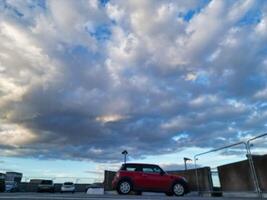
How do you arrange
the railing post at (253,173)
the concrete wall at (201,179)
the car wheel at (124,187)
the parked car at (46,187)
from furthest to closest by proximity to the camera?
the parked car at (46,187) → the concrete wall at (201,179) → the car wheel at (124,187) → the railing post at (253,173)

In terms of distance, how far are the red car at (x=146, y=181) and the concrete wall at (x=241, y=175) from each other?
1935 millimetres

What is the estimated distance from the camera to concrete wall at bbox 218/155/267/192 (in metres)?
11.0

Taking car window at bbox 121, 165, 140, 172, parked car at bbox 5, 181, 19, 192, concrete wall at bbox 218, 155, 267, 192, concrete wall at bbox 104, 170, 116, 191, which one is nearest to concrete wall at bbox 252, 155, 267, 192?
concrete wall at bbox 218, 155, 267, 192

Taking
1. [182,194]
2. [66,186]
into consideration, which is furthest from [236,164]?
[66,186]

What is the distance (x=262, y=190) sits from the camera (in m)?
10.8

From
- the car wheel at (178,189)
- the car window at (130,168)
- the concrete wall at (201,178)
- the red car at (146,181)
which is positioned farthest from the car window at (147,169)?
the concrete wall at (201,178)

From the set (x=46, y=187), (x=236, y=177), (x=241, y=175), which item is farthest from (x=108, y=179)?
(x=46, y=187)

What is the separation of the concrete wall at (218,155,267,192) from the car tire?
4.35 m

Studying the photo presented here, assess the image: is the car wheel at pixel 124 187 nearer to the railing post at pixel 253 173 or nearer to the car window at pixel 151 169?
the car window at pixel 151 169

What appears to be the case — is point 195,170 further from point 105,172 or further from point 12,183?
point 12,183

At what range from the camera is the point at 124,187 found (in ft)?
47.4

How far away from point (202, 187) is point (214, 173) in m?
1.63

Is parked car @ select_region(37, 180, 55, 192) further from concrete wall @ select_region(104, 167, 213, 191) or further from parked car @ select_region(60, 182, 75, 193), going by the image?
concrete wall @ select_region(104, 167, 213, 191)

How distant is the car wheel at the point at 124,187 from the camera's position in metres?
14.4
